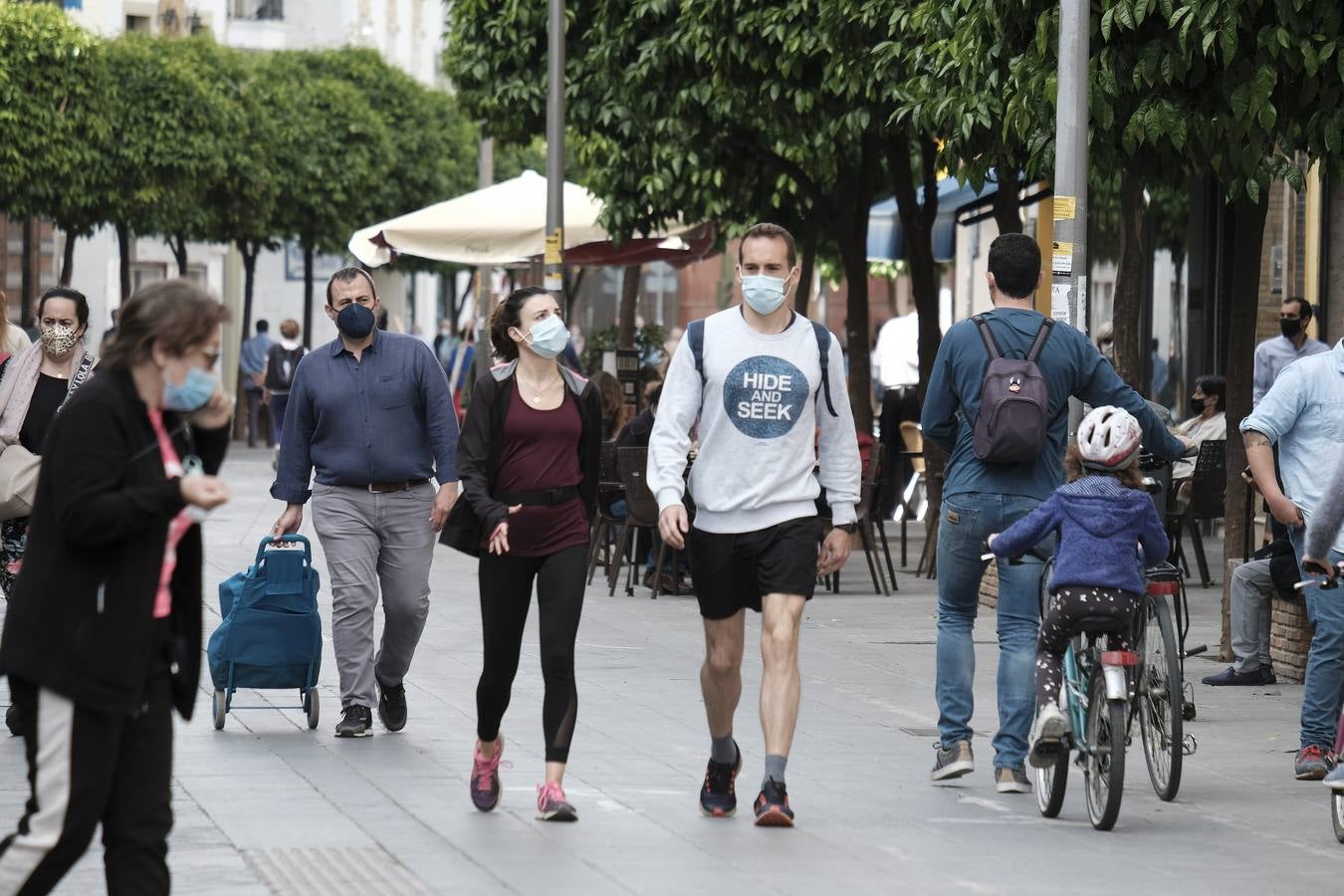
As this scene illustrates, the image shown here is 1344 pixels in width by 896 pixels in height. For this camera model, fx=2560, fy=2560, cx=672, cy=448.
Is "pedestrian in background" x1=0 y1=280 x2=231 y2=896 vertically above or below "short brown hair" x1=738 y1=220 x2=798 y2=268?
below

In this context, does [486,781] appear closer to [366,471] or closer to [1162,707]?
[366,471]

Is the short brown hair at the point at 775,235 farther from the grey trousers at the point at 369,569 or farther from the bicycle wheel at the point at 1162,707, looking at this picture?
the grey trousers at the point at 369,569

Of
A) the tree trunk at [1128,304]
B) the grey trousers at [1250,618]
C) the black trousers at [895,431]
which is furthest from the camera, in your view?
the black trousers at [895,431]

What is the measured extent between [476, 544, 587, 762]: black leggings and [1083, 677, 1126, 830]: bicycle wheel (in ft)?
5.33

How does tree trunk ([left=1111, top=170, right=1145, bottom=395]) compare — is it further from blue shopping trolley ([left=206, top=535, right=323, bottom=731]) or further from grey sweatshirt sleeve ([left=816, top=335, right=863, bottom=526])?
grey sweatshirt sleeve ([left=816, top=335, right=863, bottom=526])

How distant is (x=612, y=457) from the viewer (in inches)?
661

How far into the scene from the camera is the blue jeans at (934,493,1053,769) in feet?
27.8

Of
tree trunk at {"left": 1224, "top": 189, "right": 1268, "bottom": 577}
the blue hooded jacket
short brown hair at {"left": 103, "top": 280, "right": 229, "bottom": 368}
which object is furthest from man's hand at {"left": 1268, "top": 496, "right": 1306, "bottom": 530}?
short brown hair at {"left": 103, "top": 280, "right": 229, "bottom": 368}

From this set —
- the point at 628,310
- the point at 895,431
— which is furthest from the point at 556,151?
the point at 628,310

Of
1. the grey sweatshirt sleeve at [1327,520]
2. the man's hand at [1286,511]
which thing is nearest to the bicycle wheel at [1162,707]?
the grey sweatshirt sleeve at [1327,520]

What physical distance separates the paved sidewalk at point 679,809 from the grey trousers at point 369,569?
28 cm

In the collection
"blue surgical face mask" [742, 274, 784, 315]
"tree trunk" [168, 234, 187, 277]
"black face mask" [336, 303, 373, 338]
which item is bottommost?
"black face mask" [336, 303, 373, 338]

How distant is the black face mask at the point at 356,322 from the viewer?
31.8ft

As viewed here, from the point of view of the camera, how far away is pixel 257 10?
61125mm
